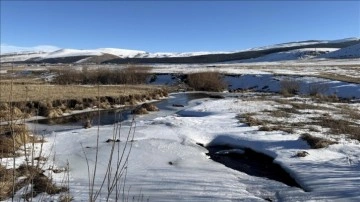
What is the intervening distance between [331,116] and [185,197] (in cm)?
1369

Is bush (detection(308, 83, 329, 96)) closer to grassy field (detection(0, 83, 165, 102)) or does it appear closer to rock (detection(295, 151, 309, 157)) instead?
grassy field (detection(0, 83, 165, 102))

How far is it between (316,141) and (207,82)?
31399 millimetres

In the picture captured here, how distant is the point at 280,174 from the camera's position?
11.2 meters

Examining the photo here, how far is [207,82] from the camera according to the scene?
147ft

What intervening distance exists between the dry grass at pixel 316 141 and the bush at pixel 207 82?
29.4 metres

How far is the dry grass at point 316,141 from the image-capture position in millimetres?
13203

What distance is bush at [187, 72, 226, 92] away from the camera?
145 ft

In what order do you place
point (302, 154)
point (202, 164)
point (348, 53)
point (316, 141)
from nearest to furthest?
1. point (202, 164)
2. point (302, 154)
3. point (316, 141)
4. point (348, 53)

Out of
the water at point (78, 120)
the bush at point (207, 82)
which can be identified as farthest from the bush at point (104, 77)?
the water at point (78, 120)

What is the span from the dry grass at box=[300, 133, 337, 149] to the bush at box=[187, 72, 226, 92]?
96.5ft

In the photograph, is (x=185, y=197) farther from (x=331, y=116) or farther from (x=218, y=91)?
(x=218, y=91)

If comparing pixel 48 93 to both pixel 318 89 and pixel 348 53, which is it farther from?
pixel 348 53

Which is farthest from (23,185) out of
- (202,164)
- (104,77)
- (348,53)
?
(348,53)

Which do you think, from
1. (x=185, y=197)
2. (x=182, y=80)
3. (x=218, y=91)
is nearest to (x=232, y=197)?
(x=185, y=197)
